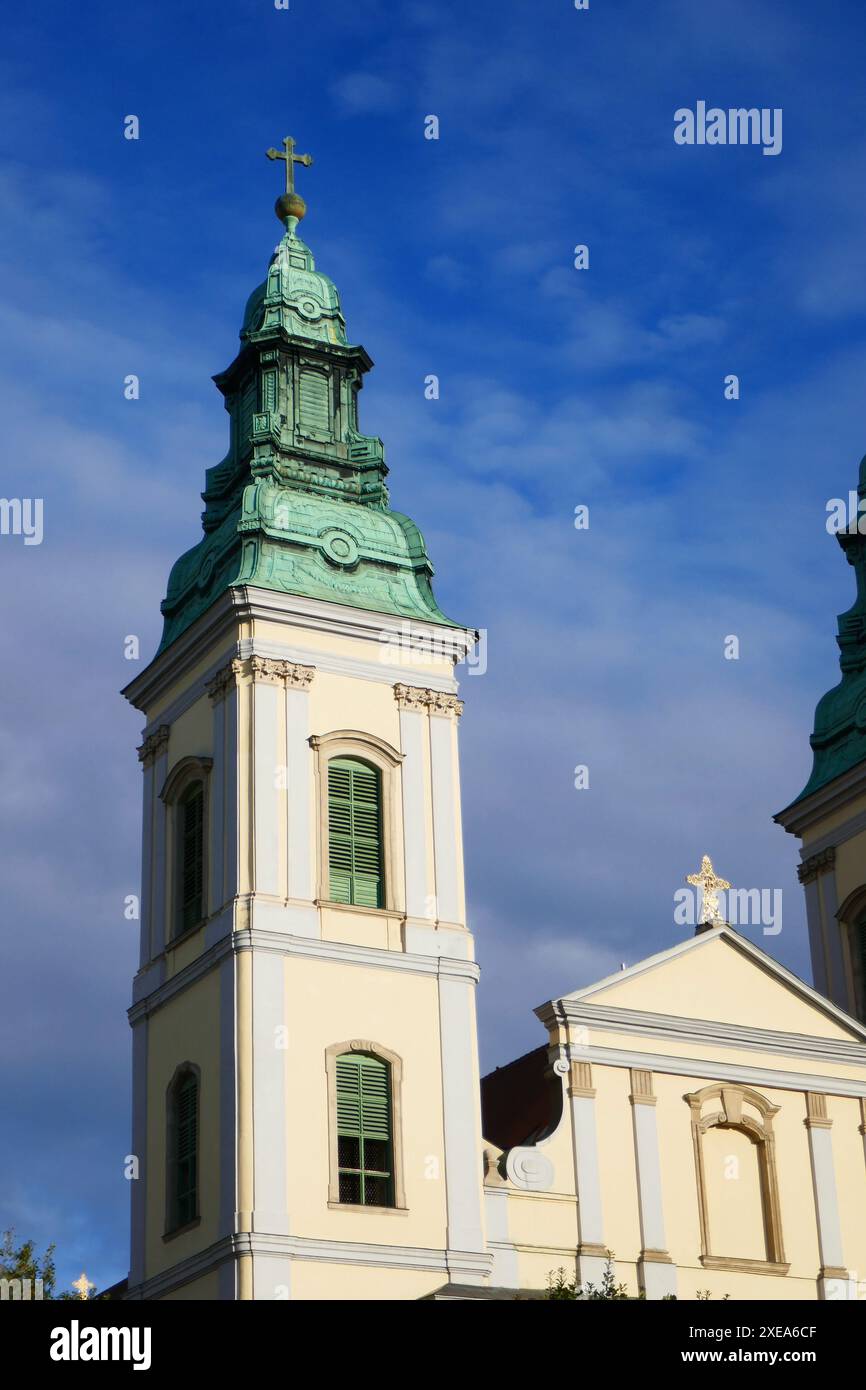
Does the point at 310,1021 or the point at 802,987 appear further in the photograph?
the point at 802,987

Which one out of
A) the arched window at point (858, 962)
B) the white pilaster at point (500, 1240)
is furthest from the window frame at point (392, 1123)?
the arched window at point (858, 962)

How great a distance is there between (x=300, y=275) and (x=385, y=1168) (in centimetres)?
1617

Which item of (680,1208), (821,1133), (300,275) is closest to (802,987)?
(821,1133)

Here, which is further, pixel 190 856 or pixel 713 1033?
pixel 713 1033

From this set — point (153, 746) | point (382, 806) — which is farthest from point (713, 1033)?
point (153, 746)

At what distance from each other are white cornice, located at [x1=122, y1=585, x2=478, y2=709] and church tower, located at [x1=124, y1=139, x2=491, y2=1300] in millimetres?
38

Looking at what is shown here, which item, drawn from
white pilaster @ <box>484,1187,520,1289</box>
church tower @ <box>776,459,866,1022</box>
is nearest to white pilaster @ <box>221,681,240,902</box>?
white pilaster @ <box>484,1187,520,1289</box>

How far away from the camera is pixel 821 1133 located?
3447 centimetres

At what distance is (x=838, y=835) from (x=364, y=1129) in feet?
41.7

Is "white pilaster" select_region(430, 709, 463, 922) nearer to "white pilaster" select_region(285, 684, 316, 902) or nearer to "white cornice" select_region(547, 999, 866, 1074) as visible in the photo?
"white pilaster" select_region(285, 684, 316, 902)

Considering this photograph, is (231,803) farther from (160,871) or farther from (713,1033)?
(713,1033)

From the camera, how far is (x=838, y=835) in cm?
4038

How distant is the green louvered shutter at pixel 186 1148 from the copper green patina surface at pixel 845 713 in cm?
1373
